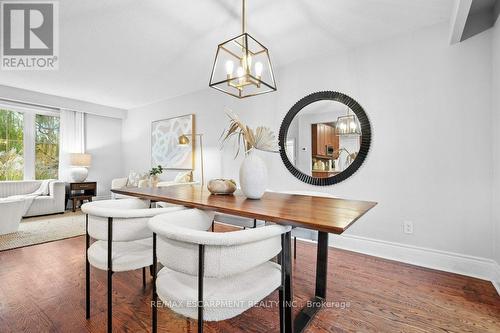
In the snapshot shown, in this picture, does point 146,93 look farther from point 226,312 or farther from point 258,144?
point 226,312

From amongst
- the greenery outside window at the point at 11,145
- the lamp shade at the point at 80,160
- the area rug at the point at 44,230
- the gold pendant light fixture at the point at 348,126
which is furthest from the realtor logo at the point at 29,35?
the gold pendant light fixture at the point at 348,126

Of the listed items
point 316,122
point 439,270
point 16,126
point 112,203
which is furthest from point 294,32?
point 16,126

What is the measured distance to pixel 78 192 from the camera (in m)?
4.79

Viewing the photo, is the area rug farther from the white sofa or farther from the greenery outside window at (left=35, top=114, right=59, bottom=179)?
the greenery outside window at (left=35, top=114, right=59, bottom=179)

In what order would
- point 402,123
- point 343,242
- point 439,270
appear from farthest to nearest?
point 343,242 < point 402,123 < point 439,270

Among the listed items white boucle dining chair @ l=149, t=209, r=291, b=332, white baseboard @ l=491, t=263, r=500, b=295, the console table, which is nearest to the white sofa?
the console table

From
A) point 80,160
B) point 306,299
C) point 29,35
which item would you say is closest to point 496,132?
point 306,299

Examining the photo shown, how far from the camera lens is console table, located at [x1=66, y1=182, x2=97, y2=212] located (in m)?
4.62

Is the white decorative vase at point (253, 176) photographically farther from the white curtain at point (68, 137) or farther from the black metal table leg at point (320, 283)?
the white curtain at point (68, 137)

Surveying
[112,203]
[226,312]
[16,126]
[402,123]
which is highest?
[16,126]

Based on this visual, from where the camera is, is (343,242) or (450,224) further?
(343,242)

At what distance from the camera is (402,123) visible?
93.9 inches

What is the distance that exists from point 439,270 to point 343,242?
87cm

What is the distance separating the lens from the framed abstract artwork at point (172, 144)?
175 inches
